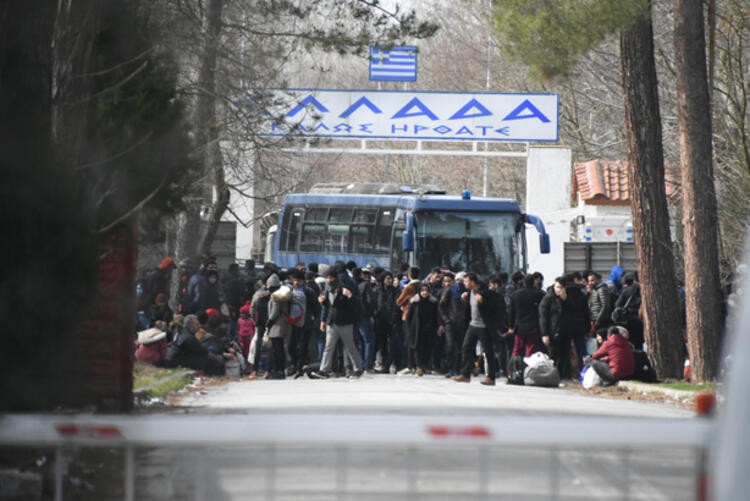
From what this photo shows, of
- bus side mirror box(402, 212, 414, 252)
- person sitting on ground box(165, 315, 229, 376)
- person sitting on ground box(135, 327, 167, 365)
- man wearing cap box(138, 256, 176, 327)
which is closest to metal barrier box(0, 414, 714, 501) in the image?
person sitting on ground box(135, 327, 167, 365)

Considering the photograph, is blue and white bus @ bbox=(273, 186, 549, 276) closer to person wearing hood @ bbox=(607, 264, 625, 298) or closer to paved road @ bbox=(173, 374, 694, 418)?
person wearing hood @ bbox=(607, 264, 625, 298)

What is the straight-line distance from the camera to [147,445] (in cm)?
477

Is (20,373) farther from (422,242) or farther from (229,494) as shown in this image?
(422,242)

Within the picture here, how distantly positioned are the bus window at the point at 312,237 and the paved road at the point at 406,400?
49.3 ft

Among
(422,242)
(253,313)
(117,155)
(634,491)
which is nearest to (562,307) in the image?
(253,313)

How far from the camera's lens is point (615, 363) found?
70.9 ft

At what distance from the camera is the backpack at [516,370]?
22844mm

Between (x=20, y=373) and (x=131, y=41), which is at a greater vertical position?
(x=131, y=41)

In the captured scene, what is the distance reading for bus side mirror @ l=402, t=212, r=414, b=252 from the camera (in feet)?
102

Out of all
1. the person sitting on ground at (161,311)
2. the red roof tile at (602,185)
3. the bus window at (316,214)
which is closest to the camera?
the person sitting on ground at (161,311)

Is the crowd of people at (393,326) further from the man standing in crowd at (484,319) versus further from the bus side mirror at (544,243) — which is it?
the bus side mirror at (544,243)

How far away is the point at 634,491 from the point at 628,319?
19.9m

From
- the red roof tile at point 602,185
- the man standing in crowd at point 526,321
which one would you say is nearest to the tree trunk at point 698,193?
the man standing in crowd at point 526,321

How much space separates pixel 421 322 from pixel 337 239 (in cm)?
1244
